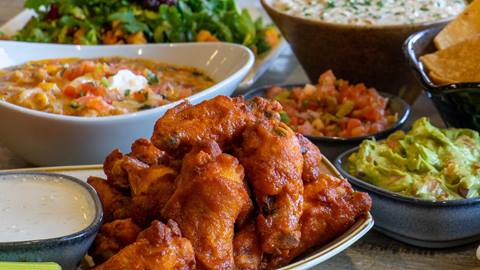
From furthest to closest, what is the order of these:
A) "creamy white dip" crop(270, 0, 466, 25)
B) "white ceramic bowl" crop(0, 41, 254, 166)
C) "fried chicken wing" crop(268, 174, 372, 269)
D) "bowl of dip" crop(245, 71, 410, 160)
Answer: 1. "creamy white dip" crop(270, 0, 466, 25)
2. "bowl of dip" crop(245, 71, 410, 160)
3. "white ceramic bowl" crop(0, 41, 254, 166)
4. "fried chicken wing" crop(268, 174, 372, 269)

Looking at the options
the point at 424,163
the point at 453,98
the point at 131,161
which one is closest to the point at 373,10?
the point at 453,98

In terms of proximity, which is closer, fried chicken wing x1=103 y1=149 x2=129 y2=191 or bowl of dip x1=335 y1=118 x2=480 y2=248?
fried chicken wing x1=103 y1=149 x2=129 y2=191

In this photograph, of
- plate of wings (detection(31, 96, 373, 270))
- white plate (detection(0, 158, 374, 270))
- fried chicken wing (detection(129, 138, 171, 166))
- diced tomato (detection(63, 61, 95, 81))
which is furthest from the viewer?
diced tomato (detection(63, 61, 95, 81))

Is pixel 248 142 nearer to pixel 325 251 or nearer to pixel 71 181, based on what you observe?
pixel 325 251

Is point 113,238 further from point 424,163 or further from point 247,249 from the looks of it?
point 424,163

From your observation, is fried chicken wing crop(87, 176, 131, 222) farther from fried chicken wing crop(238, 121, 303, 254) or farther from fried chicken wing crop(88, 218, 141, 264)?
fried chicken wing crop(238, 121, 303, 254)

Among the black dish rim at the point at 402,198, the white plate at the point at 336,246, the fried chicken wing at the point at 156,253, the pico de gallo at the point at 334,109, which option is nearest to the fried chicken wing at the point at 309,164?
the white plate at the point at 336,246

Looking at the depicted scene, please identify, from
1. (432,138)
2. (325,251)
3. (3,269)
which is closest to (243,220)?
(325,251)

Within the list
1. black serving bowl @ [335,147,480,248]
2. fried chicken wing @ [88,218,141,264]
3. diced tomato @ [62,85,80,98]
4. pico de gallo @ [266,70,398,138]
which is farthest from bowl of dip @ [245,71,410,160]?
fried chicken wing @ [88,218,141,264]
